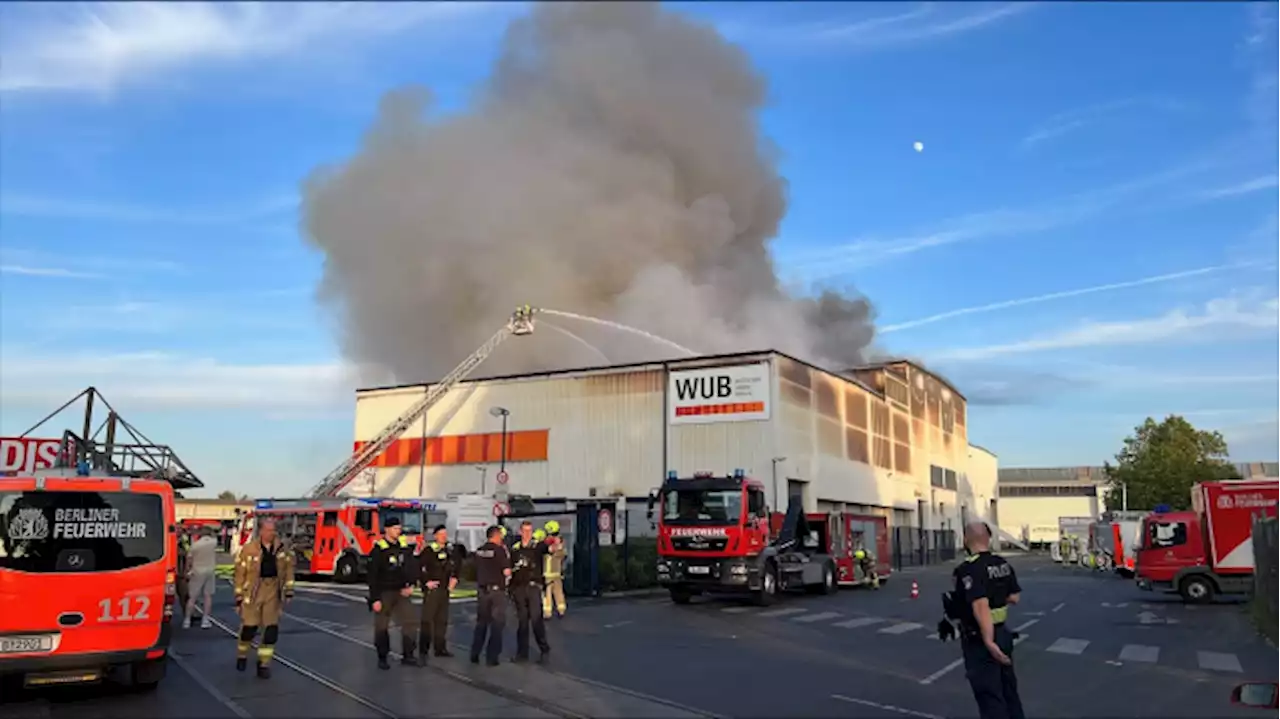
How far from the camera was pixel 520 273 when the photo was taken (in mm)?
53500

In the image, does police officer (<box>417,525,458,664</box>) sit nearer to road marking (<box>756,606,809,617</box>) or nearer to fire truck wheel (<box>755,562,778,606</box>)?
road marking (<box>756,606,809,617</box>)

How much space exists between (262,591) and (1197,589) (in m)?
20.9

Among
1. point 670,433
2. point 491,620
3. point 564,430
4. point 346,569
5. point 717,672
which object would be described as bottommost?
point 717,672

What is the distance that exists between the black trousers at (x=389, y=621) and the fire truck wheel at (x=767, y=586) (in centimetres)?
1067

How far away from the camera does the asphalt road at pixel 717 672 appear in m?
8.23

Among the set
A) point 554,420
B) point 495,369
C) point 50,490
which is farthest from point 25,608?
point 495,369

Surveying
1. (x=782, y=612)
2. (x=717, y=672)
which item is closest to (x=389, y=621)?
(x=717, y=672)

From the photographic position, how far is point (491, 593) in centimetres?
1091

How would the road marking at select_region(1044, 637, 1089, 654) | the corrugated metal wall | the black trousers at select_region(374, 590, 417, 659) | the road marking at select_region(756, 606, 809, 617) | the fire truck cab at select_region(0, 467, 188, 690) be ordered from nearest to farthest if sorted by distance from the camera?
the fire truck cab at select_region(0, 467, 188, 690), the black trousers at select_region(374, 590, 417, 659), the road marking at select_region(1044, 637, 1089, 654), the road marking at select_region(756, 606, 809, 617), the corrugated metal wall

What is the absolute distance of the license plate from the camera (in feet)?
25.8

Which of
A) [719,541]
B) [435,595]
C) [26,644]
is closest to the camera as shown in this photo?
[26,644]

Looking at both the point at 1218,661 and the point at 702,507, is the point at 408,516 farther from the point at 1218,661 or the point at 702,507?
the point at 1218,661

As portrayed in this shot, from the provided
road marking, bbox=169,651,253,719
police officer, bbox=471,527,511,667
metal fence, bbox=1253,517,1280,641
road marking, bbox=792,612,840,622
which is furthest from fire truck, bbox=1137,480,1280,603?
road marking, bbox=169,651,253,719

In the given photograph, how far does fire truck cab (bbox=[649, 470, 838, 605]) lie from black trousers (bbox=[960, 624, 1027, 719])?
43.9ft
